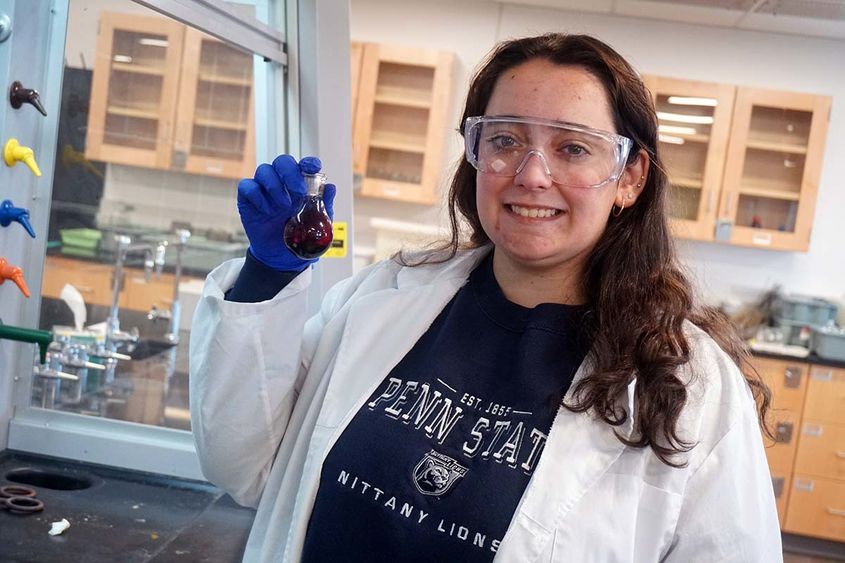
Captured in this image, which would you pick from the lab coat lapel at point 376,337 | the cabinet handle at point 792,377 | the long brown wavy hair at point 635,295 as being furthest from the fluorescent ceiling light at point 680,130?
the lab coat lapel at point 376,337

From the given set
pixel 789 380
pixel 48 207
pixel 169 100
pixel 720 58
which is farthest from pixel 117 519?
pixel 720 58

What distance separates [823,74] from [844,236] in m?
0.98

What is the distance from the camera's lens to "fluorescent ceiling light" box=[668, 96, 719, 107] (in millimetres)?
4984

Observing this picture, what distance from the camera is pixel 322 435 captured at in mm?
1236

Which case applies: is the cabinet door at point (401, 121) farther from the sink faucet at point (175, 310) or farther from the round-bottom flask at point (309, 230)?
the round-bottom flask at point (309, 230)

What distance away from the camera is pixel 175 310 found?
2.41m

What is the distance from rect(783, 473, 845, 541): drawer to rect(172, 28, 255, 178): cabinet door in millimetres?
3444

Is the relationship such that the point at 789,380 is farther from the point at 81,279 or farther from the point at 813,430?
the point at 81,279

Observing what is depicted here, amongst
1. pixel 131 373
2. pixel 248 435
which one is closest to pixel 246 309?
pixel 248 435

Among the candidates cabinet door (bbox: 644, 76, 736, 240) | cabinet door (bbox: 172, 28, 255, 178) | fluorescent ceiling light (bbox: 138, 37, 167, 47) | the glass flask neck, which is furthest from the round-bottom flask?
cabinet door (bbox: 644, 76, 736, 240)

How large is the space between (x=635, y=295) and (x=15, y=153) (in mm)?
987

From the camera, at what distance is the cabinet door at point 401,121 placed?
509 cm

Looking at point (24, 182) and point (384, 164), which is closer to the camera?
point (24, 182)

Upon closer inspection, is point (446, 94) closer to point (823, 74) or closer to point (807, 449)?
point (823, 74)
